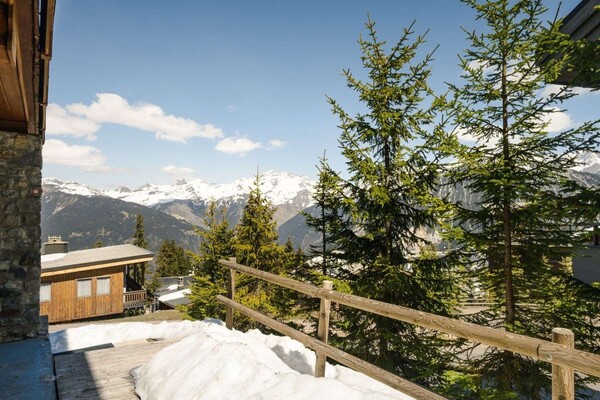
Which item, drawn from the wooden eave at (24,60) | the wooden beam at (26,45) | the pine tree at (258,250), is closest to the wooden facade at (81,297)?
the pine tree at (258,250)

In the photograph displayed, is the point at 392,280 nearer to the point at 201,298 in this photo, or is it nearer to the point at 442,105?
the point at 442,105

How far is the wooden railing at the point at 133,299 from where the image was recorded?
92.2ft

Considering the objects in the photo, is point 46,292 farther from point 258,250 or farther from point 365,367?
point 365,367

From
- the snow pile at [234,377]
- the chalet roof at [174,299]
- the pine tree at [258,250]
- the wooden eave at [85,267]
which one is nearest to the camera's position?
the snow pile at [234,377]

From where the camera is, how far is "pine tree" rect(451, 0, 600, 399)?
21.5ft

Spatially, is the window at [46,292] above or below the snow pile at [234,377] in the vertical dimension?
below

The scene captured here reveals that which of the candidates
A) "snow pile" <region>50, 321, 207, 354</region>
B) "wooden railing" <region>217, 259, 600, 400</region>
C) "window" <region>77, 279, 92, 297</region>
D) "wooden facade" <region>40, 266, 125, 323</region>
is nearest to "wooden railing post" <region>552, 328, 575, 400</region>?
"wooden railing" <region>217, 259, 600, 400</region>

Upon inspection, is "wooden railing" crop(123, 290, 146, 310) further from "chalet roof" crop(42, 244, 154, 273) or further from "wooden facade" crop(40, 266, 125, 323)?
"chalet roof" crop(42, 244, 154, 273)

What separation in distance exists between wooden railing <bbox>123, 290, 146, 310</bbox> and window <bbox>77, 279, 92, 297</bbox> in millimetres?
2868

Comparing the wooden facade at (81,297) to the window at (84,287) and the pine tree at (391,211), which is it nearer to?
the window at (84,287)

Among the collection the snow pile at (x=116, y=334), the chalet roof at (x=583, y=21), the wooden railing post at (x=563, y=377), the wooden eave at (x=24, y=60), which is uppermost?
the chalet roof at (x=583, y=21)

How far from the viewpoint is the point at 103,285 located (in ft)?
86.7

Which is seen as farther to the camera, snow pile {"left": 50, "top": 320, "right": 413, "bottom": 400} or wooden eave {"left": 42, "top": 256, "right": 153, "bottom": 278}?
→ wooden eave {"left": 42, "top": 256, "right": 153, "bottom": 278}

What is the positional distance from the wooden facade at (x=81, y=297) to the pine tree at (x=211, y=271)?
10.3 meters
